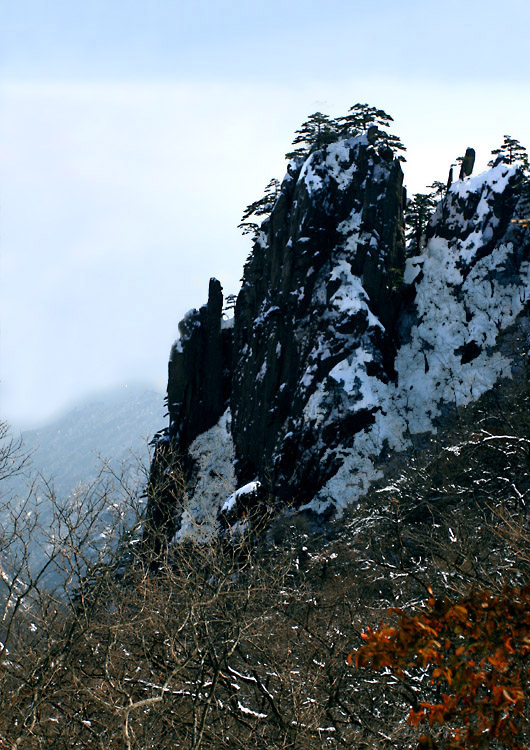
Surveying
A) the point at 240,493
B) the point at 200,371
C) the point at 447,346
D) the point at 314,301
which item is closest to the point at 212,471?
the point at 240,493

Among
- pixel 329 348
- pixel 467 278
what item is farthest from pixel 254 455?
pixel 467 278

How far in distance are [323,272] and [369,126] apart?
1390 cm

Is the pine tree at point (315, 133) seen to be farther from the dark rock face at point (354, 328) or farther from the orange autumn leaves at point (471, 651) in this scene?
the orange autumn leaves at point (471, 651)

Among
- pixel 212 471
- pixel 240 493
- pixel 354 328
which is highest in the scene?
pixel 354 328

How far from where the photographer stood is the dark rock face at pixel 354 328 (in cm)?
3916

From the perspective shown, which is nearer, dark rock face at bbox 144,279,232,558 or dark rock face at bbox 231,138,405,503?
dark rock face at bbox 231,138,405,503

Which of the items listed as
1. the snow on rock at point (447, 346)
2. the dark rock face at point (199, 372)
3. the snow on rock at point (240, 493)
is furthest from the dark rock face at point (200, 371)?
the snow on rock at point (447, 346)

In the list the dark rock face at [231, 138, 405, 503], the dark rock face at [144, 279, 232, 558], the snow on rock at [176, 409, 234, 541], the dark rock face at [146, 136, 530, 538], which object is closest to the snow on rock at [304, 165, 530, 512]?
the dark rock face at [146, 136, 530, 538]

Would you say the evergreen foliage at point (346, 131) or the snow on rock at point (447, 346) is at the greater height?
the evergreen foliage at point (346, 131)

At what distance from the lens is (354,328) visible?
4212cm

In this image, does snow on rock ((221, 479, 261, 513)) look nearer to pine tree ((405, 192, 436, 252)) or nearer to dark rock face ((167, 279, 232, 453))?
dark rock face ((167, 279, 232, 453))

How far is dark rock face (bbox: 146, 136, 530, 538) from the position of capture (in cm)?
3916

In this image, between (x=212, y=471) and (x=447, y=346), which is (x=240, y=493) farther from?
(x=447, y=346)

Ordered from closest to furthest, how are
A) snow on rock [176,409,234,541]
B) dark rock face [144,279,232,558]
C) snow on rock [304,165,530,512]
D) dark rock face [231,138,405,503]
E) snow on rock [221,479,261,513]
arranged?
snow on rock [304,165,530,512] < snow on rock [221,479,261,513] < dark rock face [231,138,405,503] < snow on rock [176,409,234,541] < dark rock face [144,279,232,558]
